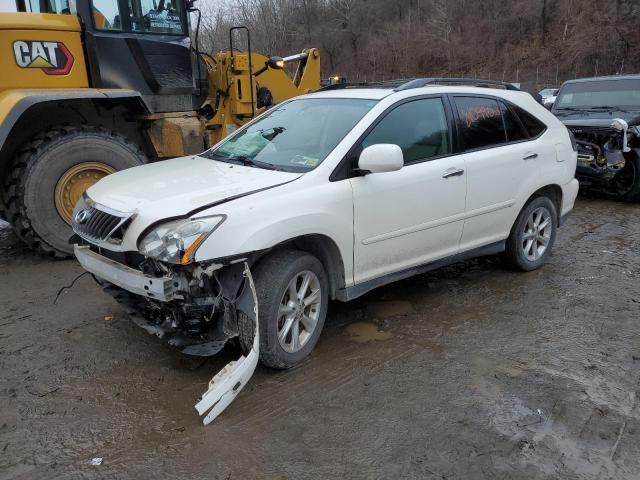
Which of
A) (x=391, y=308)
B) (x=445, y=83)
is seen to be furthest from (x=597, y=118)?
(x=391, y=308)

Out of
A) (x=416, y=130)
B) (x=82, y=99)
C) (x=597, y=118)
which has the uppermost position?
(x=82, y=99)

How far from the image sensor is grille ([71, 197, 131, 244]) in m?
3.25

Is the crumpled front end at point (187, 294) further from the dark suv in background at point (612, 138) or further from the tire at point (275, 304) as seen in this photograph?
the dark suv in background at point (612, 138)

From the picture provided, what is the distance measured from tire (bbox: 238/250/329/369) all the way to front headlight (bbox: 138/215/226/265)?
470 millimetres

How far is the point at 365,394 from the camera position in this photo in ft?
10.9

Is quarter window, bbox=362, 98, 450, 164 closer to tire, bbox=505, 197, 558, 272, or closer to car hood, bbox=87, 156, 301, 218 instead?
car hood, bbox=87, 156, 301, 218

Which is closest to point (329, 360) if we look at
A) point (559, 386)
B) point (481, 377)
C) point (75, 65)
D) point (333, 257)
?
point (333, 257)

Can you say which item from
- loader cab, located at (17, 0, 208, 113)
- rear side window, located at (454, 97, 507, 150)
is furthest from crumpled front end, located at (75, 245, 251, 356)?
loader cab, located at (17, 0, 208, 113)

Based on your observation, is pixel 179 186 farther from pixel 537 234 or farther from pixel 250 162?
pixel 537 234

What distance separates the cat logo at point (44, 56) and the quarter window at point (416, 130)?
3950mm

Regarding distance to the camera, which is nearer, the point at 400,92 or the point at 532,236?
the point at 400,92

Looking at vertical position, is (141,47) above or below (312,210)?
above

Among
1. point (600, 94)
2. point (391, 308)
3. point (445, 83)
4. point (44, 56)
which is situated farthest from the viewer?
point (600, 94)

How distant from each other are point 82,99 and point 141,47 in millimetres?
1051
